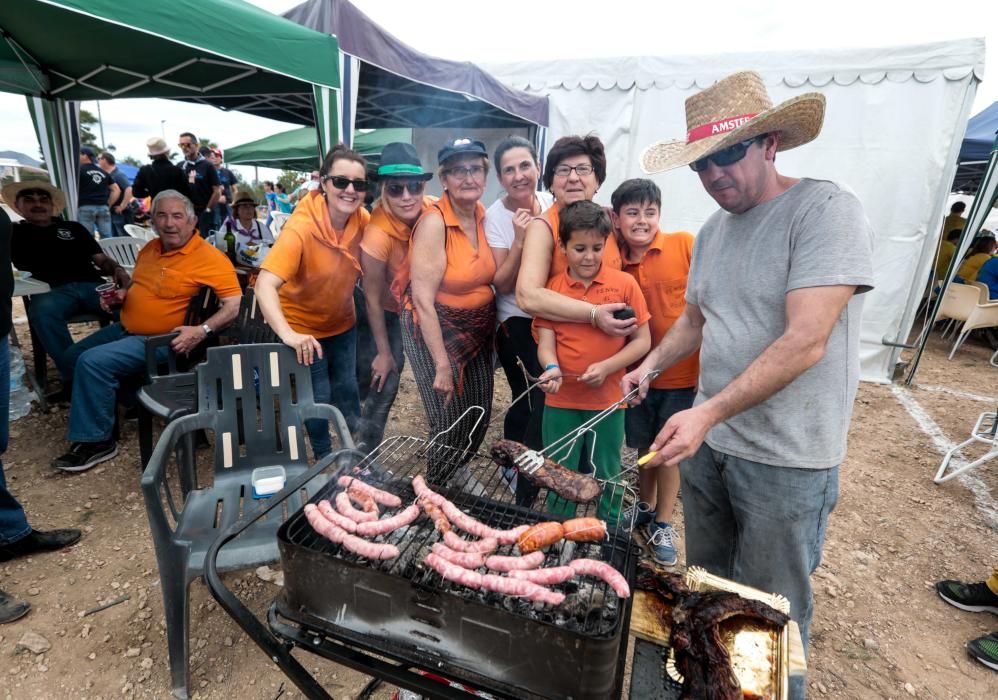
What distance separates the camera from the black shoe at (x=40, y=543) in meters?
2.93

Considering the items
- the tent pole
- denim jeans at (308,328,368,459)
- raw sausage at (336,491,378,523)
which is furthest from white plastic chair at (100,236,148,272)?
the tent pole

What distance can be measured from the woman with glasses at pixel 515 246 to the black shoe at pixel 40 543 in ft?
9.33

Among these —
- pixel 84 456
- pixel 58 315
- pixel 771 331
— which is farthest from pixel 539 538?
pixel 58 315

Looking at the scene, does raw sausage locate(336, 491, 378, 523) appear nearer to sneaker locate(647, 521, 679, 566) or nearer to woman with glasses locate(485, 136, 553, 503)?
woman with glasses locate(485, 136, 553, 503)

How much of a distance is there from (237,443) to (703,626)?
2.52 m

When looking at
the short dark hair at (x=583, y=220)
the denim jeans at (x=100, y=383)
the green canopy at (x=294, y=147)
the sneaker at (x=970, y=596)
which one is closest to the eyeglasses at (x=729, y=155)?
the short dark hair at (x=583, y=220)

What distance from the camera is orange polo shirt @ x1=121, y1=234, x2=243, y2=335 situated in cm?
390

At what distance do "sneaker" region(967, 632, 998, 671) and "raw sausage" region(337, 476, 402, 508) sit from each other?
128 inches

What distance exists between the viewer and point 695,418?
167cm

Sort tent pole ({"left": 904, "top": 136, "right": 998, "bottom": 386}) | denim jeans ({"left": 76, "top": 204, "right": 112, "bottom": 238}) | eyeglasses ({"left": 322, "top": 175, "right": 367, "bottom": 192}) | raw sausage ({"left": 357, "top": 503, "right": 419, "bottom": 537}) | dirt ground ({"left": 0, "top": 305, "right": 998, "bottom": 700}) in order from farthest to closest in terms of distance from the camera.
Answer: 1. denim jeans ({"left": 76, "top": 204, "right": 112, "bottom": 238})
2. tent pole ({"left": 904, "top": 136, "right": 998, "bottom": 386})
3. eyeglasses ({"left": 322, "top": 175, "right": 367, "bottom": 192})
4. dirt ground ({"left": 0, "top": 305, "right": 998, "bottom": 700})
5. raw sausage ({"left": 357, "top": 503, "right": 419, "bottom": 537})

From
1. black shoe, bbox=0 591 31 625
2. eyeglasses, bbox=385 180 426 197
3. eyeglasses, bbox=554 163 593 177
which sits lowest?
black shoe, bbox=0 591 31 625

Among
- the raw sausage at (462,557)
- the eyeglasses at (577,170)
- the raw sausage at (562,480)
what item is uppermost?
the eyeglasses at (577,170)

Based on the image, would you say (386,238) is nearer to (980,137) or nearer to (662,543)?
(662,543)

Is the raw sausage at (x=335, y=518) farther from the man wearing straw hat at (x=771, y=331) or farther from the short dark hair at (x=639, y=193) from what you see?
the short dark hair at (x=639, y=193)
